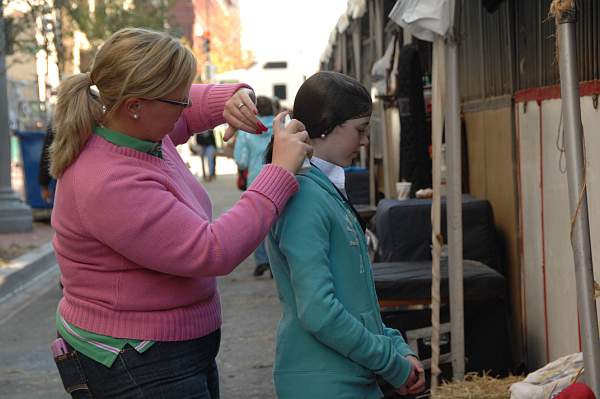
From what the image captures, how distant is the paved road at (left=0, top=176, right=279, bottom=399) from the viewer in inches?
272

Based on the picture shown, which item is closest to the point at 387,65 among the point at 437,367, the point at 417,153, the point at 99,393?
the point at 417,153

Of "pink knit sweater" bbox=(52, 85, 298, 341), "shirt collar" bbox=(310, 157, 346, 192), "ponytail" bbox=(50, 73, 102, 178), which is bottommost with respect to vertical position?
"pink knit sweater" bbox=(52, 85, 298, 341)

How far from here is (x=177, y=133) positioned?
3.25m

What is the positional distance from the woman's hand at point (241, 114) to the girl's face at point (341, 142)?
7.5 inches

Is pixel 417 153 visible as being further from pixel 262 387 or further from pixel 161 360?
pixel 161 360

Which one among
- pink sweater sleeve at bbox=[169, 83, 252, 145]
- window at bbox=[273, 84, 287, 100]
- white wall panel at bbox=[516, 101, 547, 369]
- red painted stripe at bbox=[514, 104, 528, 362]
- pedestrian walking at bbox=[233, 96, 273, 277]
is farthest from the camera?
window at bbox=[273, 84, 287, 100]

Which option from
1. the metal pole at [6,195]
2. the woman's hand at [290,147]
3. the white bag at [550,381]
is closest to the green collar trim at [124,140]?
the woman's hand at [290,147]

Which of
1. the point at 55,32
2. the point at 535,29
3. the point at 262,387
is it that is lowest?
the point at 262,387

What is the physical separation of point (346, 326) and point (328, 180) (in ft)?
1.32

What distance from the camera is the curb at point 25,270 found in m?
11.0

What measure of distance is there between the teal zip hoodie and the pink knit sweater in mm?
143

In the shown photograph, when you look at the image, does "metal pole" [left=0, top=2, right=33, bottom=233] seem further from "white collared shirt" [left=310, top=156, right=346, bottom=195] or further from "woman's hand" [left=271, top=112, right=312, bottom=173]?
"woman's hand" [left=271, top=112, right=312, bottom=173]

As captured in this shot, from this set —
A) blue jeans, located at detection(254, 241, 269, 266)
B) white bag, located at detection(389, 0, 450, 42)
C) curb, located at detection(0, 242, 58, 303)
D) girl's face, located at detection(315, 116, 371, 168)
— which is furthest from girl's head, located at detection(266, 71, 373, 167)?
blue jeans, located at detection(254, 241, 269, 266)

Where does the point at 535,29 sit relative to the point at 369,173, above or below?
above
